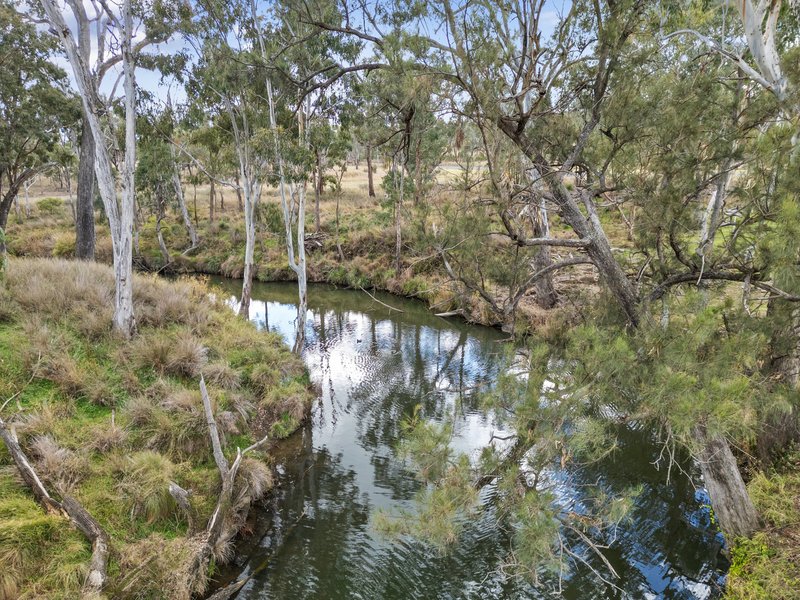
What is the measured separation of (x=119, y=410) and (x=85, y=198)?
8461 millimetres

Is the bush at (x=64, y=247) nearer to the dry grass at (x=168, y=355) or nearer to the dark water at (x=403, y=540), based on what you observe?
the dry grass at (x=168, y=355)

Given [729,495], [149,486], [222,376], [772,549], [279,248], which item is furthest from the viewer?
[279,248]

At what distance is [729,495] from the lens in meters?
5.07

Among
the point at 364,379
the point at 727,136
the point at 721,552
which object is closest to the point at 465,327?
the point at 364,379

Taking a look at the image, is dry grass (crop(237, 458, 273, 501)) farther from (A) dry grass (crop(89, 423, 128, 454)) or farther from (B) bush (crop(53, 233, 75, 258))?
(B) bush (crop(53, 233, 75, 258))

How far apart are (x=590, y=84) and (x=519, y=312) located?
933 centimetres

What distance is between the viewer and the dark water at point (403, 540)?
5.21 metres

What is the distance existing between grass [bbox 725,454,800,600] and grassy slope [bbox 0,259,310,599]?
569 cm

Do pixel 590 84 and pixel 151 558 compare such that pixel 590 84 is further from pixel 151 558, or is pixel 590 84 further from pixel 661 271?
pixel 151 558

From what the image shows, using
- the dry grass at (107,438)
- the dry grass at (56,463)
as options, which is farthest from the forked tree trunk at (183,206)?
the dry grass at (56,463)

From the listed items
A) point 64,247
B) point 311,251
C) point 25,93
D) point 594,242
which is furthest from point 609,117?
point 64,247

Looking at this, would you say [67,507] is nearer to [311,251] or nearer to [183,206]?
[311,251]

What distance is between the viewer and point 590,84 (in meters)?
4.66

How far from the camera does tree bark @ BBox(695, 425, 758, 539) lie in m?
4.88
